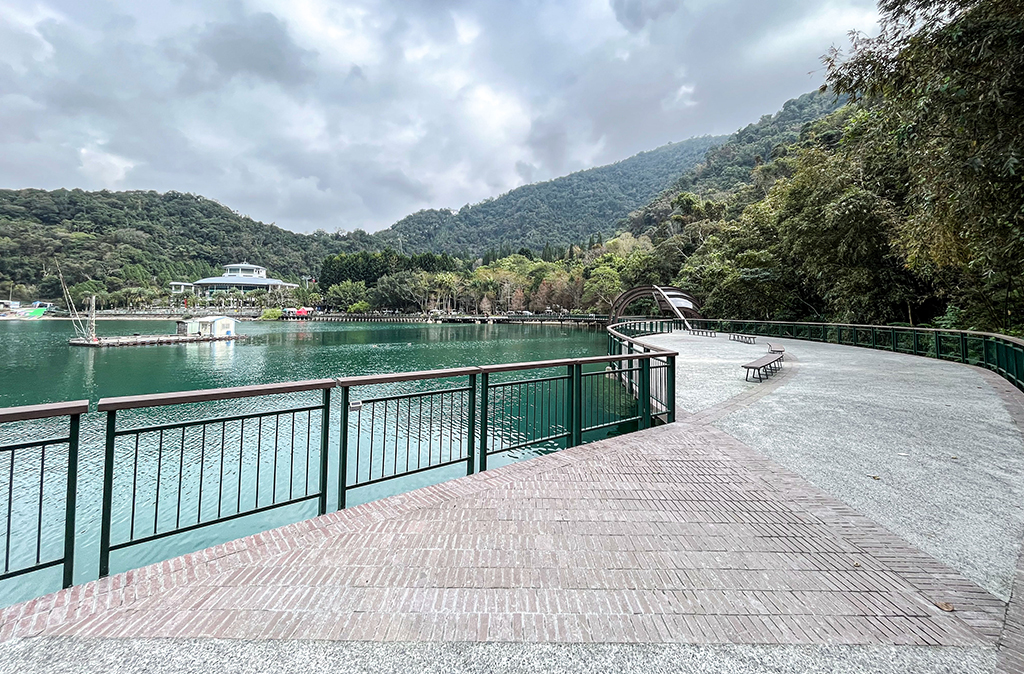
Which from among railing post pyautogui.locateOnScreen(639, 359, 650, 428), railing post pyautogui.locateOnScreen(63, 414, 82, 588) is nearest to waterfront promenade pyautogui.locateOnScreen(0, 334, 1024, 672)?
railing post pyautogui.locateOnScreen(63, 414, 82, 588)

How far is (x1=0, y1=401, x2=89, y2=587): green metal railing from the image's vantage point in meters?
2.40

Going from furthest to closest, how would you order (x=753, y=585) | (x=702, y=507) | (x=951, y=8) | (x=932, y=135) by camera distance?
1. (x=932, y=135)
2. (x=951, y=8)
3. (x=702, y=507)
4. (x=753, y=585)

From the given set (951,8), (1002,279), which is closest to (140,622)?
(951,8)

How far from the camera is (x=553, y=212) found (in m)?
179

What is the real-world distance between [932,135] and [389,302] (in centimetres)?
9514

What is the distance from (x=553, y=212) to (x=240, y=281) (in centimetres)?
11356

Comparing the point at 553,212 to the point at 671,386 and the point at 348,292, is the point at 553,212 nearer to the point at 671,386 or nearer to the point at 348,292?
the point at 348,292

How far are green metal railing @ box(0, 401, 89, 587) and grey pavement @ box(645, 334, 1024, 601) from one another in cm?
528

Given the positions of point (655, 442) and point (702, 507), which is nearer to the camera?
→ point (702, 507)

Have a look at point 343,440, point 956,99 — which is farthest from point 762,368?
point 343,440

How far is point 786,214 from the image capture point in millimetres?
24891

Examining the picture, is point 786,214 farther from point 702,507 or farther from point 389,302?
point 389,302

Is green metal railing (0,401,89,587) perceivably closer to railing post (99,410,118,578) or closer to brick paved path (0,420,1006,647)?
railing post (99,410,118,578)

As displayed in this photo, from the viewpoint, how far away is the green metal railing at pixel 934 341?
944 centimetres
